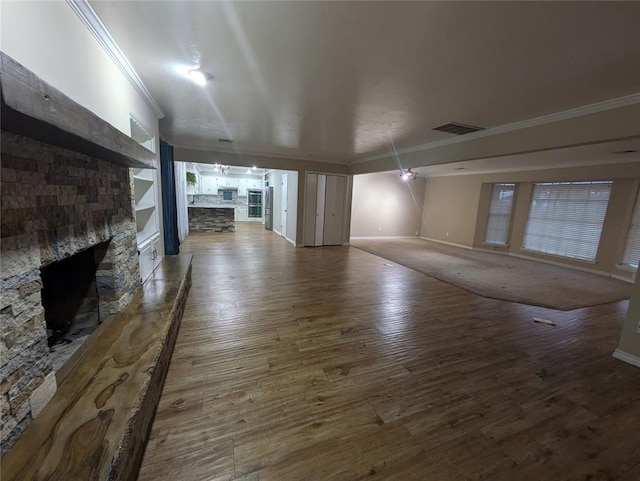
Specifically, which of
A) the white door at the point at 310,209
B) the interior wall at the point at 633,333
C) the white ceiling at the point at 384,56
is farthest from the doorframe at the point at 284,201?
the interior wall at the point at 633,333

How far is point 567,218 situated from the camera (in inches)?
254

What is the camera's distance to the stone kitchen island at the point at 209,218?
9.27m

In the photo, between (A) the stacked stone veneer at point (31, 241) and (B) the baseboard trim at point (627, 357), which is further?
(B) the baseboard trim at point (627, 357)

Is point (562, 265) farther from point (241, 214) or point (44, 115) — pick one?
point (241, 214)

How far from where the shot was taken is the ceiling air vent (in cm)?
356

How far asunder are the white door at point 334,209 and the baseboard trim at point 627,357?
19.7 feet

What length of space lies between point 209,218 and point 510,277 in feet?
29.4

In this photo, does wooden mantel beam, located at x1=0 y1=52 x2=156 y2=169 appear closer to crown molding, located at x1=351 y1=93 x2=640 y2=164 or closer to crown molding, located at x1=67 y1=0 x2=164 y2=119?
crown molding, located at x1=67 y1=0 x2=164 y2=119

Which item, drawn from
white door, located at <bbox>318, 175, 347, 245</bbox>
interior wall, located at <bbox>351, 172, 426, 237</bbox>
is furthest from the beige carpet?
interior wall, located at <bbox>351, 172, 426, 237</bbox>

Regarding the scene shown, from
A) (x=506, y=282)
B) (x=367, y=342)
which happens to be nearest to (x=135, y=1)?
(x=367, y=342)

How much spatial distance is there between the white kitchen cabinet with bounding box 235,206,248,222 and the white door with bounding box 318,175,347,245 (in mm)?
6357

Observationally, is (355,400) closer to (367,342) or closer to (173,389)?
(367,342)

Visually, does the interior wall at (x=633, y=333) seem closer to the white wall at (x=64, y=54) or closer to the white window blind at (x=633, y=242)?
the white window blind at (x=633, y=242)

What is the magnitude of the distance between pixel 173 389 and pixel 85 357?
593 millimetres
